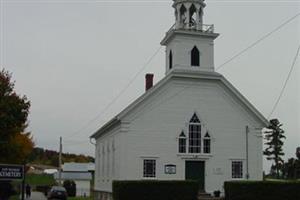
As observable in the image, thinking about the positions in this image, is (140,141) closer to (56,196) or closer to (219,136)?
(219,136)

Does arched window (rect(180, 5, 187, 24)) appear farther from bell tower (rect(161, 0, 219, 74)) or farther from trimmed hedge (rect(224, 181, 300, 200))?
trimmed hedge (rect(224, 181, 300, 200))

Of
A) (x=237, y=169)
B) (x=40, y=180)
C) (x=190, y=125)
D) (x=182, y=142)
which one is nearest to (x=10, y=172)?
(x=182, y=142)

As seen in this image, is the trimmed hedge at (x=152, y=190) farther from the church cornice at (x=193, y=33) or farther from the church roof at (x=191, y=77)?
the church cornice at (x=193, y=33)

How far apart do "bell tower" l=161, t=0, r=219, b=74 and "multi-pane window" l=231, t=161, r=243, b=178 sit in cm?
663

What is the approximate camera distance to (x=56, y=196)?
4903cm

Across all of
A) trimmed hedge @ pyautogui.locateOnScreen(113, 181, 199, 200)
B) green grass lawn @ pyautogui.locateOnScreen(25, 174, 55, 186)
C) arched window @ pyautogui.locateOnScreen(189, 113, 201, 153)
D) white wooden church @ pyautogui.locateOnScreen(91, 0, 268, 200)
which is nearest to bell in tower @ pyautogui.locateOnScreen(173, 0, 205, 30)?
white wooden church @ pyautogui.locateOnScreen(91, 0, 268, 200)

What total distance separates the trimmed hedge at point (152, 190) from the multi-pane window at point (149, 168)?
638cm

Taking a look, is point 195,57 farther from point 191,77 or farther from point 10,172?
point 10,172

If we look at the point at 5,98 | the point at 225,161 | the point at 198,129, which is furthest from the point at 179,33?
the point at 5,98

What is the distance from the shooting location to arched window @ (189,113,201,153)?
38562 mm

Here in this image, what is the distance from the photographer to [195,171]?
38.4m

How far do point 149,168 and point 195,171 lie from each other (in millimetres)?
3233

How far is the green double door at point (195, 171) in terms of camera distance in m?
38.2

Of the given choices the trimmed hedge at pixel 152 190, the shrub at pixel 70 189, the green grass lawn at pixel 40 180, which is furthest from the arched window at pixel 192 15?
the green grass lawn at pixel 40 180
